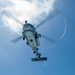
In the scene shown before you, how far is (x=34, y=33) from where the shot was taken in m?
83.0

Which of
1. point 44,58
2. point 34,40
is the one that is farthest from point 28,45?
point 44,58

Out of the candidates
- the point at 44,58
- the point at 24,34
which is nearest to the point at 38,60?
the point at 44,58

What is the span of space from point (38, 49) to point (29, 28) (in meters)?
14.1

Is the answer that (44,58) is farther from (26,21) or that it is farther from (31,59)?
(26,21)

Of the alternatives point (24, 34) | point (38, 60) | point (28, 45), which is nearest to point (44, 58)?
point (38, 60)

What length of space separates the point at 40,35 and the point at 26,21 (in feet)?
25.0

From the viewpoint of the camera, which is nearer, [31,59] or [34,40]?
[34,40]

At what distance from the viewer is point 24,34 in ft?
269

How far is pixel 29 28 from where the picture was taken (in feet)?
266

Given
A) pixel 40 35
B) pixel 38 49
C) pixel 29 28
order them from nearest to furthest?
pixel 29 28 < pixel 40 35 < pixel 38 49

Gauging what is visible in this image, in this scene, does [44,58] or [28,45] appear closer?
[28,45]

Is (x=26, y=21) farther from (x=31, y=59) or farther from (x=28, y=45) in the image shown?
(x=31, y=59)

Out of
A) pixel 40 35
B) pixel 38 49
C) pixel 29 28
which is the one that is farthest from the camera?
pixel 38 49

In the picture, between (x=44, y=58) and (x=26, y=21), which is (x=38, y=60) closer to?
(x=44, y=58)
